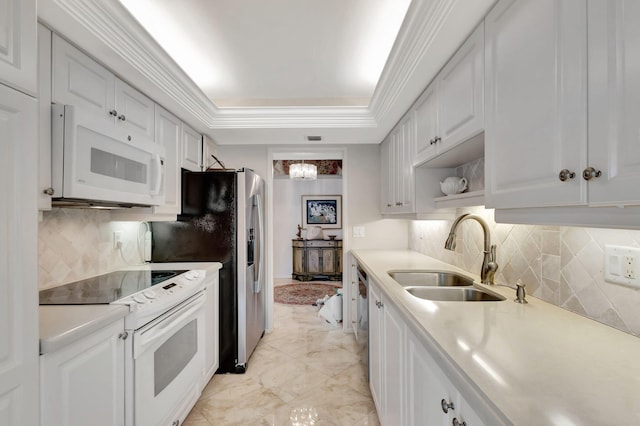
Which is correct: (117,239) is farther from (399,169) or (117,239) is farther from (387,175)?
(387,175)

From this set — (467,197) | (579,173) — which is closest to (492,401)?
(579,173)

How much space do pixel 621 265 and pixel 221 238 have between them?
7.90 ft

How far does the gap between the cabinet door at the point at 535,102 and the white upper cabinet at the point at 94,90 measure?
188 cm

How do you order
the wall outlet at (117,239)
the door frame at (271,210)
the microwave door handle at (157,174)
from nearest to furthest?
1. the microwave door handle at (157,174)
2. the wall outlet at (117,239)
3. the door frame at (271,210)

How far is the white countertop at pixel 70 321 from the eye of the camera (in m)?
1.02

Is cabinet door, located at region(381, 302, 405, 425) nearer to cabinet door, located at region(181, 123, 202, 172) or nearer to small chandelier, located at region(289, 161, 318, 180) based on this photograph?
cabinet door, located at region(181, 123, 202, 172)

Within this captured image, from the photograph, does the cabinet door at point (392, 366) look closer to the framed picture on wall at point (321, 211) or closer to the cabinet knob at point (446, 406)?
the cabinet knob at point (446, 406)

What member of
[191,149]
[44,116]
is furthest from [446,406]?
[191,149]

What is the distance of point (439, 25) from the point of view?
132cm

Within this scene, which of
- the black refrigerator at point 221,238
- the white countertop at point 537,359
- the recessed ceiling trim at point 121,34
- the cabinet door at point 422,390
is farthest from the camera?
the black refrigerator at point 221,238

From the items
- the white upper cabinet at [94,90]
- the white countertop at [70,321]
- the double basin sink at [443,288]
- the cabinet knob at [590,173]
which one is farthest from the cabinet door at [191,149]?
the cabinet knob at [590,173]

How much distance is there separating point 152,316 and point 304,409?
1262mm

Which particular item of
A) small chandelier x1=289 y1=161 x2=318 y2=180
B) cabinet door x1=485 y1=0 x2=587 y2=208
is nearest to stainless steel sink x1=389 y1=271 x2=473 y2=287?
cabinet door x1=485 y1=0 x2=587 y2=208

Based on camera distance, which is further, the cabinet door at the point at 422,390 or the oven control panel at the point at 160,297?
the oven control panel at the point at 160,297
